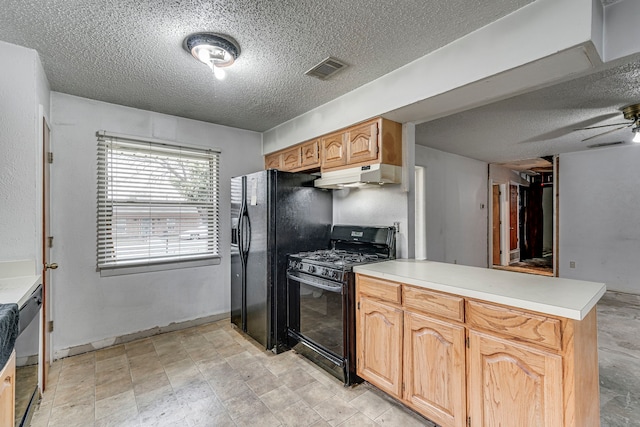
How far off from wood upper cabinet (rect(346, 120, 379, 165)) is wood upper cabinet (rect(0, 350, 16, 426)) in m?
2.44

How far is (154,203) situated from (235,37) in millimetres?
2048

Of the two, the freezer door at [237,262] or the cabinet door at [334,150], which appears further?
Result: the freezer door at [237,262]

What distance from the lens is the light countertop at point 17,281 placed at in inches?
58.2

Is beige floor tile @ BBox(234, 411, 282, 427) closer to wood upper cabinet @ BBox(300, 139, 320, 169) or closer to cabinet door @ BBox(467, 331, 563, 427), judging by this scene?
cabinet door @ BBox(467, 331, 563, 427)

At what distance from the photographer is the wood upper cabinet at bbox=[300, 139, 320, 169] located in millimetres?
3092

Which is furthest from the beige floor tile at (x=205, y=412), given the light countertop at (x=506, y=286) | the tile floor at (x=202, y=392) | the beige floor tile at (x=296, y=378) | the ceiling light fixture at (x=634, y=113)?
the ceiling light fixture at (x=634, y=113)

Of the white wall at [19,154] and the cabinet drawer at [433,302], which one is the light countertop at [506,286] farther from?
the white wall at [19,154]

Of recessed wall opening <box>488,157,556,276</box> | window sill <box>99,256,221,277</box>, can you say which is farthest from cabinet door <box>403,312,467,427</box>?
recessed wall opening <box>488,157,556,276</box>

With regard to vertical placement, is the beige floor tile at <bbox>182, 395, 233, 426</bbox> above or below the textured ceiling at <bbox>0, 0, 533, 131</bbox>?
below

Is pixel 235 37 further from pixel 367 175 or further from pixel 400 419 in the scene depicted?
pixel 400 419

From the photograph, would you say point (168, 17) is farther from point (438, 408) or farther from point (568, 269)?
point (568, 269)

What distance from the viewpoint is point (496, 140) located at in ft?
14.0

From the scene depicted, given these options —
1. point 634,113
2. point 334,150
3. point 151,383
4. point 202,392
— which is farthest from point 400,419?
point 634,113

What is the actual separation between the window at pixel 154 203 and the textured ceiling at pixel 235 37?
63cm
